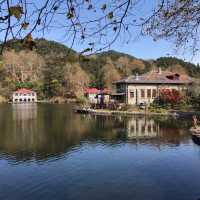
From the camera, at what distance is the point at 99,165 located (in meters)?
17.3

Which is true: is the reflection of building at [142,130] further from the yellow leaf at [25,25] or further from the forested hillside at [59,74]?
the forested hillside at [59,74]

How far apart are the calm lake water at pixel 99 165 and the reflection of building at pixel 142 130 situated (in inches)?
3.6

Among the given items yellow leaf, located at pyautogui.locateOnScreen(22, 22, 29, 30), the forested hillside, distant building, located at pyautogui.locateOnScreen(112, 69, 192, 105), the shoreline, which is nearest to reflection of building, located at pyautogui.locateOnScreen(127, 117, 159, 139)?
the shoreline

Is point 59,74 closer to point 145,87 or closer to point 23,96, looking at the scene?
point 23,96

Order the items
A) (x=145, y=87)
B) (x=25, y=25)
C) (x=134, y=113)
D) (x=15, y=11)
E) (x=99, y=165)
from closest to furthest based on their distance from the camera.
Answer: (x=15, y=11) → (x=25, y=25) → (x=99, y=165) → (x=134, y=113) → (x=145, y=87)

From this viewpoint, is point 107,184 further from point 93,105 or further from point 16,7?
point 93,105

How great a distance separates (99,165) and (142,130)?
14147mm

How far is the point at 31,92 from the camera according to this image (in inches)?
3856

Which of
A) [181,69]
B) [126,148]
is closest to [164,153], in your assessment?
[126,148]

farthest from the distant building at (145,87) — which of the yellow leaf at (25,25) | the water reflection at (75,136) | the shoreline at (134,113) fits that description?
the yellow leaf at (25,25)

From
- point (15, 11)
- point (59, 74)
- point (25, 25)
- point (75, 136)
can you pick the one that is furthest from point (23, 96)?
point (15, 11)

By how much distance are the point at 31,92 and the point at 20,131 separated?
69154 mm

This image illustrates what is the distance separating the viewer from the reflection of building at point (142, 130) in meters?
28.0

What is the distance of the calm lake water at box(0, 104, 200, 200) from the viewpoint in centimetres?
1303
